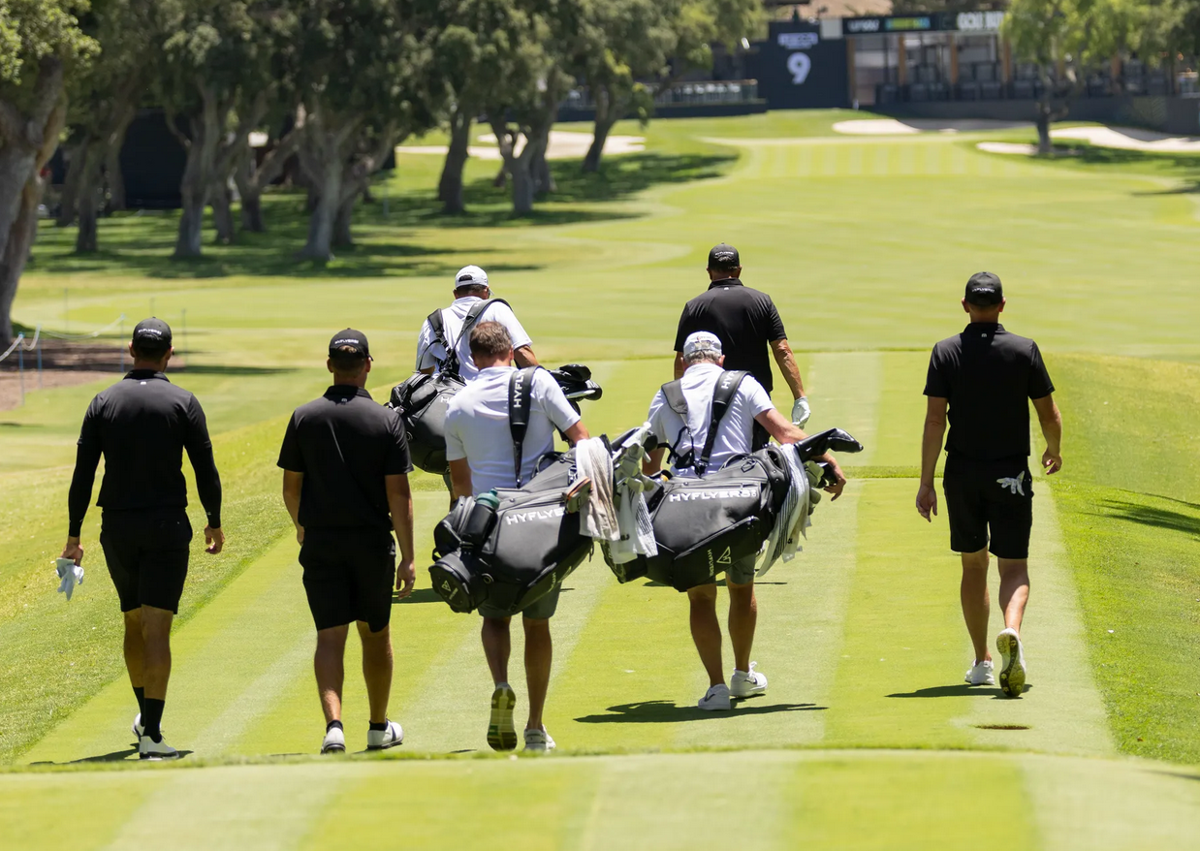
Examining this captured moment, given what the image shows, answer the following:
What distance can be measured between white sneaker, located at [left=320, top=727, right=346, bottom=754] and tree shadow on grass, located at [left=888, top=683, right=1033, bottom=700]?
2744 millimetres

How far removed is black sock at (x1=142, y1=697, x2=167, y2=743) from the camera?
8.11 metres

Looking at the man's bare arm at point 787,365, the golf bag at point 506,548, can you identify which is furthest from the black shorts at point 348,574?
the man's bare arm at point 787,365

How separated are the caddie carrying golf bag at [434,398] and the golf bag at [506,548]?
2880 mm

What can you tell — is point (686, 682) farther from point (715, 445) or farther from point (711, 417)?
point (711, 417)

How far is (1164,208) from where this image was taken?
6594 cm

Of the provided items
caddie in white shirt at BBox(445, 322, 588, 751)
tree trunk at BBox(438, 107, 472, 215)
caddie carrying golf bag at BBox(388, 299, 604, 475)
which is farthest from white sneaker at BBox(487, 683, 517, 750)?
tree trunk at BBox(438, 107, 472, 215)

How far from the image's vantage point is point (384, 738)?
802 centimetres

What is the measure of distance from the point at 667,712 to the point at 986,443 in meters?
2.09

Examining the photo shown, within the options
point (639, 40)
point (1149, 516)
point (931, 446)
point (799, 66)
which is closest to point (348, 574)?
point (931, 446)

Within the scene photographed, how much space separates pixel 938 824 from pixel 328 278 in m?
45.3

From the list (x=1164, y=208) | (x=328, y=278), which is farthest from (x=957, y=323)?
(x=1164, y=208)

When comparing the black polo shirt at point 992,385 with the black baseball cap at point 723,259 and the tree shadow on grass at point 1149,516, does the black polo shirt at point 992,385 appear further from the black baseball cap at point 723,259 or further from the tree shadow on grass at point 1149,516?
the tree shadow on grass at point 1149,516

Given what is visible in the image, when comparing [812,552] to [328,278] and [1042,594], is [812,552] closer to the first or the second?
[1042,594]

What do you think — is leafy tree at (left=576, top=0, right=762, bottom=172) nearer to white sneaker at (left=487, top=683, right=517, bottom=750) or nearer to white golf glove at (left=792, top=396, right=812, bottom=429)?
white golf glove at (left=792, top=396, right=812, bottom=429)
